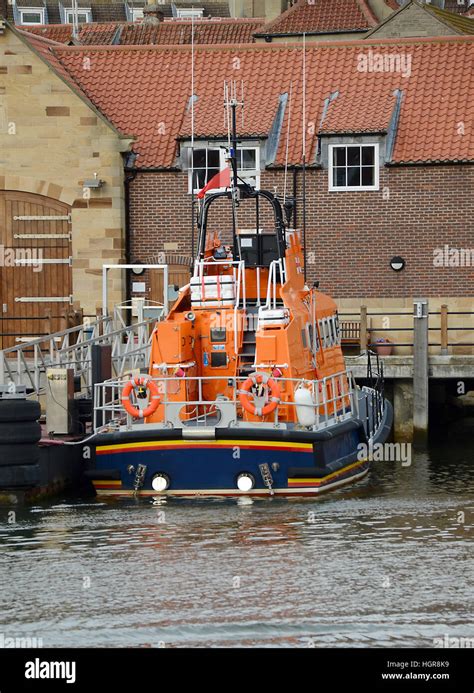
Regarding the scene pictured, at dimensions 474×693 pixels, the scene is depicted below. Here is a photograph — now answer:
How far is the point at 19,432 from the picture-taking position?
2186 cm

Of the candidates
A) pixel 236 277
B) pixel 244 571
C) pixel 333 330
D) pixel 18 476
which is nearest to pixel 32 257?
pixel 333 330

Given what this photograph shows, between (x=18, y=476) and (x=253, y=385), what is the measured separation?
12.1 ft

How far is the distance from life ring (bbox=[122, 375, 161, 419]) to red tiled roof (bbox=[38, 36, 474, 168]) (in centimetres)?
1269

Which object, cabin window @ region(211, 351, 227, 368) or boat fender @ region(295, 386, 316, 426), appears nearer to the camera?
boat fender @ region(295, 386, 316, 426)

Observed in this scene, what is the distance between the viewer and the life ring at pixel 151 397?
75.3ft

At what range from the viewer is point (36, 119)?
114 feet

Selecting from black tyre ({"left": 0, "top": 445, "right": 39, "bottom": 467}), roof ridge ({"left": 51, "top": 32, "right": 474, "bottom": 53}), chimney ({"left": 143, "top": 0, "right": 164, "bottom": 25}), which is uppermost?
chimney ({"left": 143, "top": 0, "right": 164, "bottom": 25})

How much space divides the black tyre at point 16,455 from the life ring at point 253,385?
10.4 feet

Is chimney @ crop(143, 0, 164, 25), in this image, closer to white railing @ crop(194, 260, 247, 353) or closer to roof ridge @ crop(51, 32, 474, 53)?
roof ridge @ crop(51, 32, 474, 53)

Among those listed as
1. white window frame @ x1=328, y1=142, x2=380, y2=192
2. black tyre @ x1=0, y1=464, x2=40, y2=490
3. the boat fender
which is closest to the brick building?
white window frame @ x1=328, y1=142, x2=380, y2=192

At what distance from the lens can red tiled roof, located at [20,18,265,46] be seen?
190 feet

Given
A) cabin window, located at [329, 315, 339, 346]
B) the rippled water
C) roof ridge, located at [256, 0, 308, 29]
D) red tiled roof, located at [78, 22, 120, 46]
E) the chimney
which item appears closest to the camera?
the rippled water

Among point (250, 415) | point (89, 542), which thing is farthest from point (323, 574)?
point (250, 415)

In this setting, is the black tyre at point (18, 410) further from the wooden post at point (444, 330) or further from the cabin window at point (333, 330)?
the wooden post at point (444, 330)
